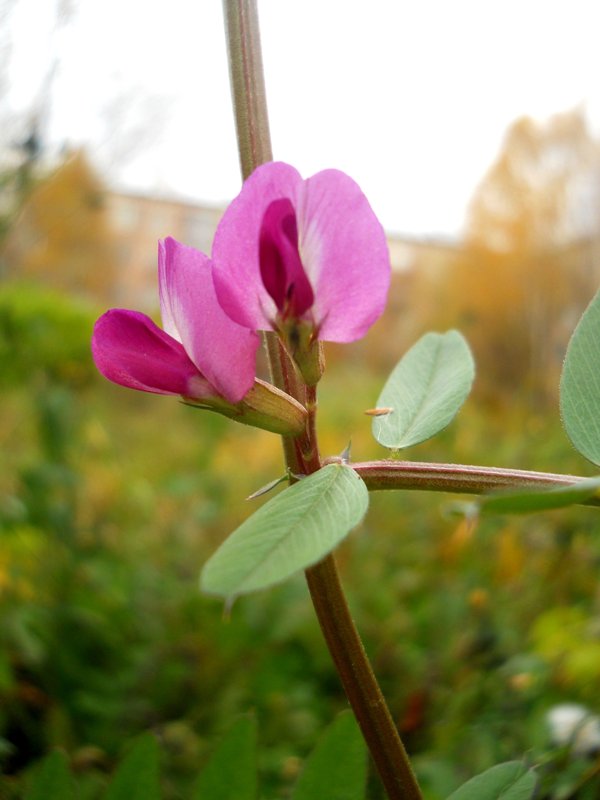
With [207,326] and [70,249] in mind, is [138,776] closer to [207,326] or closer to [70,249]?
[207,326]

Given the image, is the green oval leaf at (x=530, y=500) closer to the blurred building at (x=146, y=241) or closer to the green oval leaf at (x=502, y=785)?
the green oval leaf at (x=502, y=785)

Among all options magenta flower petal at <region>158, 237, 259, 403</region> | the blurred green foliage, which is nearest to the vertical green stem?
magenta flower petal at <region>158, 237, 259, 403</region>

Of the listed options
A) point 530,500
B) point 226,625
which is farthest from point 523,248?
point 530,500

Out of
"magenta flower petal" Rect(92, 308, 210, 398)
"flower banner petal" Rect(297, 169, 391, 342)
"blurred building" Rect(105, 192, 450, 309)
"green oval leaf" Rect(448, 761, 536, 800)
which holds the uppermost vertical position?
"flower banner petal" Rect(297, 169, 391, 342)

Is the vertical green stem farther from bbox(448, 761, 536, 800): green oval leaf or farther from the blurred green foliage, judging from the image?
the blurred green foliage

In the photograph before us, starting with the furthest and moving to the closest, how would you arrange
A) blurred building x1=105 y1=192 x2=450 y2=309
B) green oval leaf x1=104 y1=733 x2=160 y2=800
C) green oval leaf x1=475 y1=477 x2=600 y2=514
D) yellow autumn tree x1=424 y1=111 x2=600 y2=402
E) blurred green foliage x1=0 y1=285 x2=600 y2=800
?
blurred building x1=105 y1=192 x2=450 y2=309, yellow autumn tree x1=424 y1=111 x2=600 y2=402, blurred green foliage x1=0 y1=285 x2=600 y2=800, green oval leaf x1=104 y1=733 x2=160 y2=800, green oval leaf x1=475 y1=477 x2=600 y2=514

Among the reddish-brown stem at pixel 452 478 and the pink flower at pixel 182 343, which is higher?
the pink flower at pixel 182 343

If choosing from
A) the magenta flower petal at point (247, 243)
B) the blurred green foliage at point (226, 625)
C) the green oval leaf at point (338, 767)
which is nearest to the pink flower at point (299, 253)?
the magenta flower petal at point (247, 243)

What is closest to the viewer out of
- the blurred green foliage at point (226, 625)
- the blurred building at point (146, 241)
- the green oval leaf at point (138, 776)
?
the green oval leaf at point (138, 776)

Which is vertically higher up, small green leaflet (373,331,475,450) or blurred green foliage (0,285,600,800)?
small green leaflet (373,331,475,450)
